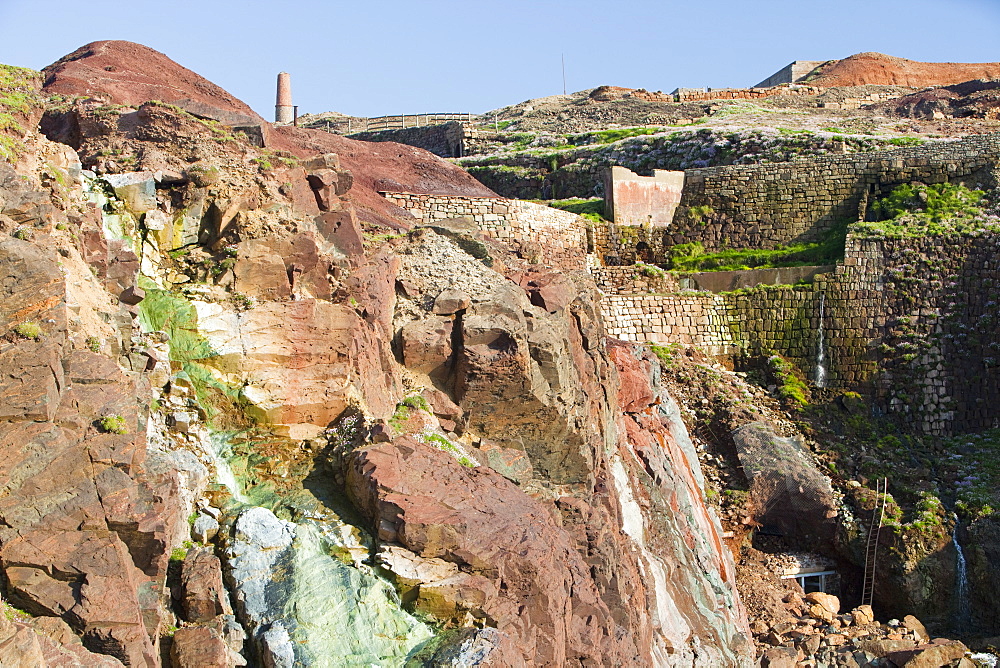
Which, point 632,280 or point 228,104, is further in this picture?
point 632,280

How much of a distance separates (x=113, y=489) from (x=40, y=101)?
7.72 metres

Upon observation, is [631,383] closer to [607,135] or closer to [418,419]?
[418,419]

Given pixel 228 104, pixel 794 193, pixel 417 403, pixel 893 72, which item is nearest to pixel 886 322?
pixel 794 193

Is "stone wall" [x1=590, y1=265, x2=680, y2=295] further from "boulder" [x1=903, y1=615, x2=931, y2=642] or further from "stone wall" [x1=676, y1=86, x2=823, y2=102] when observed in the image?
"stone wall" [x1=676, y1=86, x2=823, y2=102]

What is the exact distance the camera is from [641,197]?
92.8ft

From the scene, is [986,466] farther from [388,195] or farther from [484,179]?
[484,179]

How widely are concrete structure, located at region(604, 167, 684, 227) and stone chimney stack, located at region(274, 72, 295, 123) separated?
1949 centimetres

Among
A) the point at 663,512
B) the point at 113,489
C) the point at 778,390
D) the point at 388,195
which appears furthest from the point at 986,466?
the point at 113,489

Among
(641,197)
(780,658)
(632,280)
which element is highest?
(641,197)

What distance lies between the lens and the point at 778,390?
80.0ft

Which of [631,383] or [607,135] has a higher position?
[607,135]

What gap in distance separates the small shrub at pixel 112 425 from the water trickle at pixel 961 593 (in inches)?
629

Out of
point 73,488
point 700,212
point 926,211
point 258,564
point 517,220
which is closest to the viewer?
point 73,488

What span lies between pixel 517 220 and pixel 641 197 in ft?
16.8
